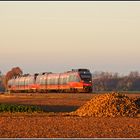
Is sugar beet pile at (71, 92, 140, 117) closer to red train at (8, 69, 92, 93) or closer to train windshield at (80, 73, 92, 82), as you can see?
red train at (8, 69, 92, 93)

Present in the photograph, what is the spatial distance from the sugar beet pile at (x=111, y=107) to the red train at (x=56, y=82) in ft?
122

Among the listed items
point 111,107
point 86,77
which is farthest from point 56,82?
point 111,107

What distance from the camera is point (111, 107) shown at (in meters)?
32.2

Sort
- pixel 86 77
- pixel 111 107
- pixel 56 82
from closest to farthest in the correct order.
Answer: pixel 111 107 < pixel 86 77 < pixel 56 82

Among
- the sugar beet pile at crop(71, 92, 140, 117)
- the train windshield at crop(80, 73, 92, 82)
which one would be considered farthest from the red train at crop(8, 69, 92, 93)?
the sugar beet pile at crop(71, 92, 140, 117)

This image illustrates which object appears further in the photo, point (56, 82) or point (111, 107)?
point (56, 82)

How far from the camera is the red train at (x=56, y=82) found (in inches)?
2822

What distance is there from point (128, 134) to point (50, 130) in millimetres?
3818

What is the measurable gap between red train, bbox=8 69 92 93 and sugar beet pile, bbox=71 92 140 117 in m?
37.3

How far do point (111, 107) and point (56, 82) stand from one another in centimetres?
4745

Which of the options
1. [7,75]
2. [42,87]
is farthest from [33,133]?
[7,75]

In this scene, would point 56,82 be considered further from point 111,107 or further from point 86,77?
point 111,107

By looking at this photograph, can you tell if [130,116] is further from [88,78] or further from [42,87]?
[42,87]

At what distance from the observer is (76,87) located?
7256 centimetres
